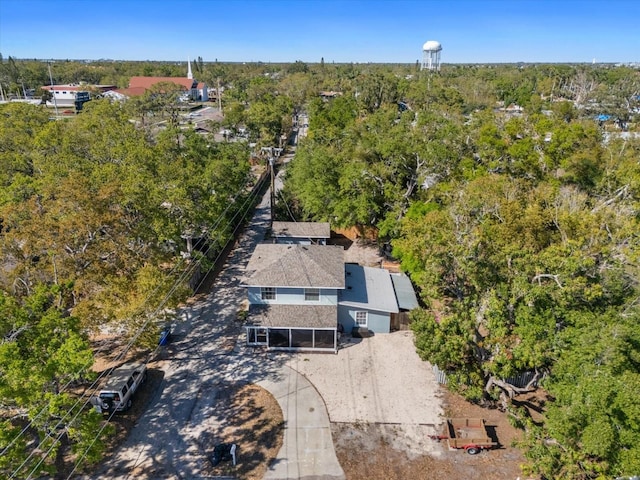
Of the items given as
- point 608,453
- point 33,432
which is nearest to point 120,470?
point 33,432

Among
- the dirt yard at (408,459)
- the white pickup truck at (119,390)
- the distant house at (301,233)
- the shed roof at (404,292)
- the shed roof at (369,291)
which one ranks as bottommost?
the dirt yard at (408,459)

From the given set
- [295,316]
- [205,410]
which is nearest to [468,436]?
[295,316]

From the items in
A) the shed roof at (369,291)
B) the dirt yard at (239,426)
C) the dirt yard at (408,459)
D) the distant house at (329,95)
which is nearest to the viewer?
the dirt yard at (408,459)

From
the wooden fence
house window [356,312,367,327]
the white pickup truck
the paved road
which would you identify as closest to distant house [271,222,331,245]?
the paved road

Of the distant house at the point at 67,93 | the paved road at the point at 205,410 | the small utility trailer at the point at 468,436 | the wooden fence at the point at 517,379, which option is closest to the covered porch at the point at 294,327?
the paved road at the point at 205,410

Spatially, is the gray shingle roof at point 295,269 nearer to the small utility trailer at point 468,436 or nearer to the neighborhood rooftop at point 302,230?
the neighborhood rooftop at point 302,230

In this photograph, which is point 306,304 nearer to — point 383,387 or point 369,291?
point 369,291
